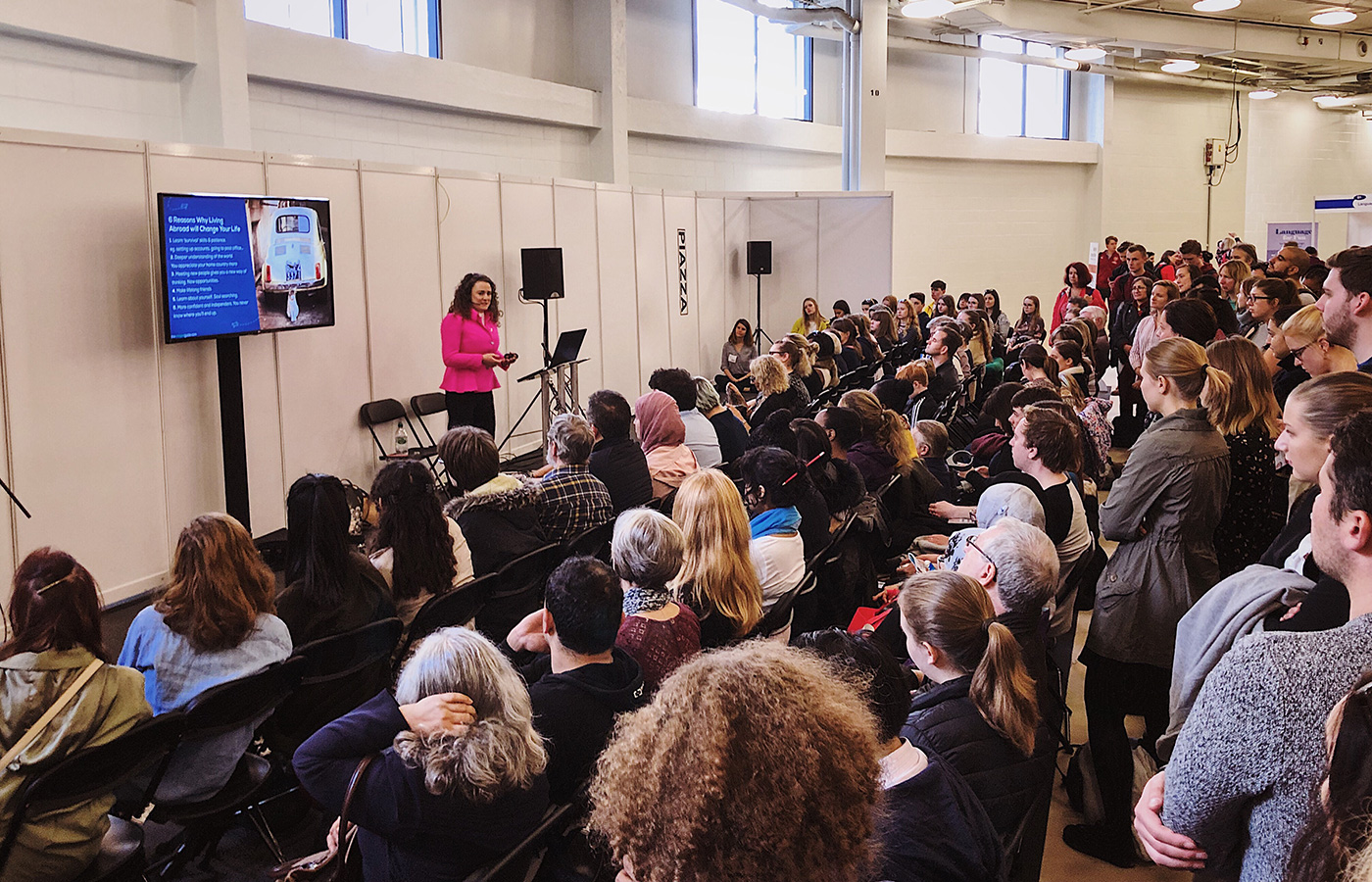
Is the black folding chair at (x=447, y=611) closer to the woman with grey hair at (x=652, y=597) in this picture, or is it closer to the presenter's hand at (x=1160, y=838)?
the woman with grey hair at (x=652, y=597)

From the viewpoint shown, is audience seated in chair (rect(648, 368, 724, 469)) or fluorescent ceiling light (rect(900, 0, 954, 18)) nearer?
audience seated in chair (rect(648, 368, 724, 469))

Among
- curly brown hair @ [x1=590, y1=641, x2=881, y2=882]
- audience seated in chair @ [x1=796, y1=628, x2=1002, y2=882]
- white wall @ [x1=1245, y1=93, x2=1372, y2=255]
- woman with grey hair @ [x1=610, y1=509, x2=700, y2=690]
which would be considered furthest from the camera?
white wall @ [x1=1245, y1=93, x2=1372, y2=255]

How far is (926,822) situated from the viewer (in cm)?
166

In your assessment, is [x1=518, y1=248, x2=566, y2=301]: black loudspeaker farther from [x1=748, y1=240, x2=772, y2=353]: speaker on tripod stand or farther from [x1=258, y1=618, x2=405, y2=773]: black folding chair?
[x1=258, y1=618, x2=405, y2=773]: black folding chair

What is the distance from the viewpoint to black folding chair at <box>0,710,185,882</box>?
218 centimetres

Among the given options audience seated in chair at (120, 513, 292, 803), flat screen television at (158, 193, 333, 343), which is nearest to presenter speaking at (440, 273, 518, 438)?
flat screen television at (158, 193, 333, 343)

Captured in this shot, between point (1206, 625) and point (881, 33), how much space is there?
1291 cm

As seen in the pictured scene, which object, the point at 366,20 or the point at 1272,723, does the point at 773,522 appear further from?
the point at 366,20

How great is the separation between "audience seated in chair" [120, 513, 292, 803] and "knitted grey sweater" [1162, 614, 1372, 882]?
230cm

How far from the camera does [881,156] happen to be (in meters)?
13.9

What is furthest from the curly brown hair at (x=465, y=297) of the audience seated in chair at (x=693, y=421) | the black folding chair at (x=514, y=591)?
the black folding chair at (x=514, y=591)

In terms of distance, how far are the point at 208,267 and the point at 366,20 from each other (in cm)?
413

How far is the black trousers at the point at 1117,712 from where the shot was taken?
2928 millimetres

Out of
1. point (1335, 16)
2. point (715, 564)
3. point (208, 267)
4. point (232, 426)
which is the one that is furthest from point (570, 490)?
point (1335, 16)
